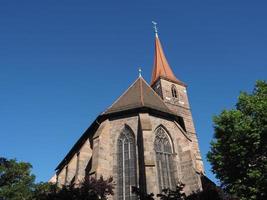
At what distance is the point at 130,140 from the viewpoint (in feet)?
61.6

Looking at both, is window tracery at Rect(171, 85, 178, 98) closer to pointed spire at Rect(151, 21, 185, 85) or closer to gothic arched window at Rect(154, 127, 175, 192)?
pointed spire at Rect(151, 21, 185, 85)

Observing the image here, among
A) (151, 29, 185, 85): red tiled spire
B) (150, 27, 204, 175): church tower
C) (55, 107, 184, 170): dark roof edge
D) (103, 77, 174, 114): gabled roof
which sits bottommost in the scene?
(55, 107, 184, 170): dark roof edge

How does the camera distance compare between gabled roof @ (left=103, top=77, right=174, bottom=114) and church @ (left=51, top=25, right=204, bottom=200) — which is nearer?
church @ (left=51, top=25, right=204, bottom=200)

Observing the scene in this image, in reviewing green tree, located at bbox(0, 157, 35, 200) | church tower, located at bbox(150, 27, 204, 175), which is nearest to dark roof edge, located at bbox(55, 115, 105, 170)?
green tree, located at bbox(0, 157, 35, 200)

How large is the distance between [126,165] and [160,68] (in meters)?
22.1

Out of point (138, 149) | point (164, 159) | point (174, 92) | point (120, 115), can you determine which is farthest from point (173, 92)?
point (138, 149)

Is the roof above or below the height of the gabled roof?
above

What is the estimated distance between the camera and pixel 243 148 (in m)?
15.5

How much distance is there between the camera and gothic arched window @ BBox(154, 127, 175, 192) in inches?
687

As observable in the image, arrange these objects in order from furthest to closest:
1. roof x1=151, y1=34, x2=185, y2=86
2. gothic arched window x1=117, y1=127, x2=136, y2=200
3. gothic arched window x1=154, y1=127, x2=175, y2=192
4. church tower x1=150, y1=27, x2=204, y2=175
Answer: roof x1=151, y1=34, x2=185, y2=86
church tower x1=150, y1=27, x2=204, y2=175
gothic arched window x1=154, y1=127, x2=175, y2=192
gothic arched window x1=117, y1=127, x2=136, y2=200

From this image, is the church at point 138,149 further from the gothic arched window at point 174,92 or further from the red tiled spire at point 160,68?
the red tiled spire at point 160,68

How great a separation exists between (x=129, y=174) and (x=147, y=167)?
156 cm

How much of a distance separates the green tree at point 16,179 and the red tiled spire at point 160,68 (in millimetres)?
20141

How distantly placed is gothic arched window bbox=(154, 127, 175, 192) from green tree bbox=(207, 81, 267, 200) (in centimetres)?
236
